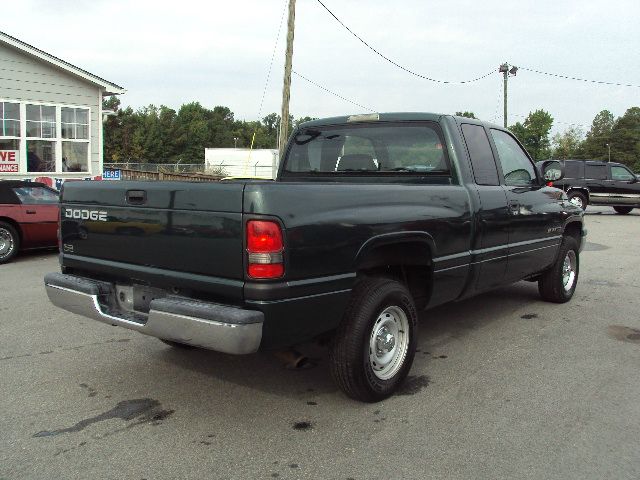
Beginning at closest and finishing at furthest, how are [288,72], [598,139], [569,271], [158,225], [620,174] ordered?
1. [158,225]
2. [569,271]
3. [288,72]
4. [620,174]
5. [598,139]

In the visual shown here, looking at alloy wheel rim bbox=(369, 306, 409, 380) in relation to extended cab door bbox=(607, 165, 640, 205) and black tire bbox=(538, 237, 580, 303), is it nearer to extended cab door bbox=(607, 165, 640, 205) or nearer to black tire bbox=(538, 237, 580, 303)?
black tire bbox=(538, 237, 580, 303)

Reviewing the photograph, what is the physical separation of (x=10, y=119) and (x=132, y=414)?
12.8m

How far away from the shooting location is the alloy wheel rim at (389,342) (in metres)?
3.73

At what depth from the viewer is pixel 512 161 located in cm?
550

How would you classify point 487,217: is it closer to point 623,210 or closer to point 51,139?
point 51,139

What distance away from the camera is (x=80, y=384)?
4.00m

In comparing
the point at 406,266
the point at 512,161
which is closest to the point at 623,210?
the point at 512,161

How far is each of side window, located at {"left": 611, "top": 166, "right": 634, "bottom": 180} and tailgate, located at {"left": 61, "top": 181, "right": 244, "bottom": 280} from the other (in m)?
20.7

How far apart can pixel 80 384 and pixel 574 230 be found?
559 cm

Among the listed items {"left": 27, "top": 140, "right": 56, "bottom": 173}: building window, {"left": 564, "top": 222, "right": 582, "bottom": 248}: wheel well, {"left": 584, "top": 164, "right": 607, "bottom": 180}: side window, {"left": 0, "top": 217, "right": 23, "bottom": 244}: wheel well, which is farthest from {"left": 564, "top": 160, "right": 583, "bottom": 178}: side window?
{"left": 0, "top": 217, "right": 23, "bottom": 244}: wheel well

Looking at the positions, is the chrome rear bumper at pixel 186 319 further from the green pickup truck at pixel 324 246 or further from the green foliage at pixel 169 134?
the green foliage at pixel 169 134

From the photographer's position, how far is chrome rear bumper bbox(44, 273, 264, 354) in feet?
9.61

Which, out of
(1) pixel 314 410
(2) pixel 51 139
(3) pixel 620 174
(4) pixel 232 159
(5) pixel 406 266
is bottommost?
(1) pixel 314 410

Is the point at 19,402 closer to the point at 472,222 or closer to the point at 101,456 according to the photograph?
the point at 101,456
